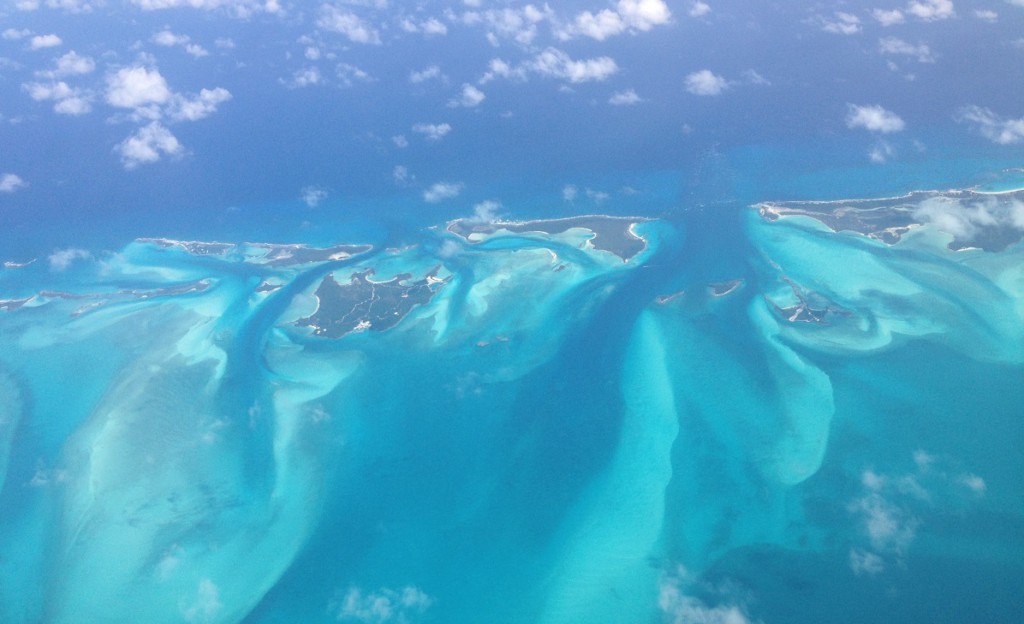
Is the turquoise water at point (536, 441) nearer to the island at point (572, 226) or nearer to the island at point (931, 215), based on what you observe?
the island at point (931, 215)

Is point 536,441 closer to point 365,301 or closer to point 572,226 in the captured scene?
point 365,301

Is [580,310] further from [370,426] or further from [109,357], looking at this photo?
[109,357]

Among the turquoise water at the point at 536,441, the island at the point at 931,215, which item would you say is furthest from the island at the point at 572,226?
the island at the point at 931,215

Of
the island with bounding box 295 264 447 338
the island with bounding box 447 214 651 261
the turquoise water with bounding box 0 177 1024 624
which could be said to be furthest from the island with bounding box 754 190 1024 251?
the island with bounding box 295 264 447 338

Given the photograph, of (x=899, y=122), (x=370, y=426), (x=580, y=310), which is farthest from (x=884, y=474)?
(x=899, y=122)

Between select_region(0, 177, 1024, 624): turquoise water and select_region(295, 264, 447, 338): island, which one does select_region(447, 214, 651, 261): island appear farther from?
select_region(295, 264, 447, 338): island

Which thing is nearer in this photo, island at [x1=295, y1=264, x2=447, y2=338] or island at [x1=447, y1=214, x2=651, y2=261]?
island at [x1=295, y1=264, x2=447, y2=338]

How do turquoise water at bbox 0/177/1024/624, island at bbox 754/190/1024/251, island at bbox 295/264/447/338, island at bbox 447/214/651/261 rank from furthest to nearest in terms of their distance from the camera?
island at bbox 447/214/651/261, island at bbox 754/190/1024/251, island at bbox 295/264/447/338, turquoise water at bbox 0/177/1024/624

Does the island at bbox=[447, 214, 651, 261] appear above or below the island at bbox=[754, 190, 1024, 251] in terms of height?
above

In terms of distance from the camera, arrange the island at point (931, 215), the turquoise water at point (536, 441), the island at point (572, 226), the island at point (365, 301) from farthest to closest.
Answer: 1. the island at point (572, 226)
2. the island at point (931, 215)
3. the island at point (365, 301)
4. the turquoise water at point (536, 441)

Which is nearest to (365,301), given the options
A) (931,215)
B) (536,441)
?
(536,441)
